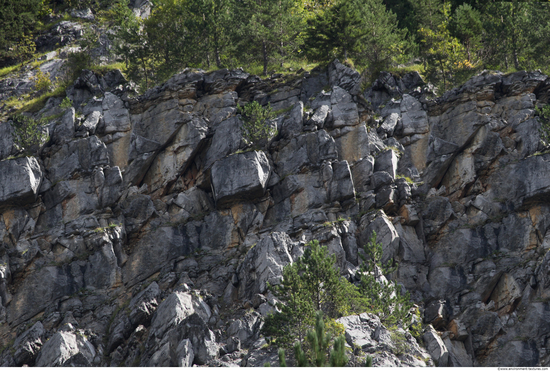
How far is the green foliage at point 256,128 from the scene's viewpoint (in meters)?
49.1

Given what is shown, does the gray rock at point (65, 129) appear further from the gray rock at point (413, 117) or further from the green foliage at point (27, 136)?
the gray rock at point (413, 117)

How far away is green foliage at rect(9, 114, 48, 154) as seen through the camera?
4931 cm

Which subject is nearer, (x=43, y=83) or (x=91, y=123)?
(x=91, y=123)

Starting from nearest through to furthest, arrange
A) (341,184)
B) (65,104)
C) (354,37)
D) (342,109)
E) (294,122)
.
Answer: (341,184) → (294,122) → (342,109) → (65,104) → (354,37)

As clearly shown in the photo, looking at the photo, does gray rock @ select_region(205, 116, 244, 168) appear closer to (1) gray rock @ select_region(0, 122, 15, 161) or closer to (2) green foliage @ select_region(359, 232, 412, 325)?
(2) green foliage @ select_region(359, 232, 412, 325)

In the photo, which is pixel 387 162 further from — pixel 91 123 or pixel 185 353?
pixel 91 123

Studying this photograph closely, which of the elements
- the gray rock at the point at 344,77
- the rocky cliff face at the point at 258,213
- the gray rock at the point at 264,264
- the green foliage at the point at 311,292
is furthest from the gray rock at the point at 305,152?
the green foliage at the point at 311,292

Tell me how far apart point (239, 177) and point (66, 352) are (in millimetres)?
18703

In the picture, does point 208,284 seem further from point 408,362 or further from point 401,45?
point 401,45

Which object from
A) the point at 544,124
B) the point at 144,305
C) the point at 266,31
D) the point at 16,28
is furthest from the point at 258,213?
the point at 16,28

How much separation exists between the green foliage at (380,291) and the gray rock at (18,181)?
28.3 m

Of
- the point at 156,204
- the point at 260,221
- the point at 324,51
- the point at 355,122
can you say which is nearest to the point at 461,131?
the point at 355,122

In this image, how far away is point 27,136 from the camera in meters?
49.4

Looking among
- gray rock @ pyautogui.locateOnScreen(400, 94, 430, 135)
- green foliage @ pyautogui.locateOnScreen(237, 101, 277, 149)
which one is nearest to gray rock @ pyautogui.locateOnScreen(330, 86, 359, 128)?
gray rock @ pyautogui.locateOnScreen(400, 94, 430, 135)
